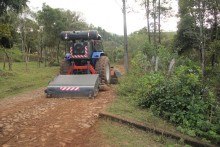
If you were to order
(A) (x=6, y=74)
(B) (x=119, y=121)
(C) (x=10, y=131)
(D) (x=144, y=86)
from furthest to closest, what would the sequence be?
(A) (x=6, y=74), (D) (x=144, y=86), (B) (x=119, y=121), (C) (x=10, y=131)

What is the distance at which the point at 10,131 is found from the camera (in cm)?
529

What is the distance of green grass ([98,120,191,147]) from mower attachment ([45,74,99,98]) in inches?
114

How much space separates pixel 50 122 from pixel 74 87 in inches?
119

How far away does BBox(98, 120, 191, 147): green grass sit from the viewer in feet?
16.1

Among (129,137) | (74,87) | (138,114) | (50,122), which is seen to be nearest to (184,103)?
(138,114)

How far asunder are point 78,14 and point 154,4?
627 inches

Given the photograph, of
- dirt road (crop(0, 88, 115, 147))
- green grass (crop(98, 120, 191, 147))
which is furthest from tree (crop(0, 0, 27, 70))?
green grass (crop(98, 120, 191, 147))

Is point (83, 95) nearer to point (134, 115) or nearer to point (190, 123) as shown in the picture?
point (134, 115)

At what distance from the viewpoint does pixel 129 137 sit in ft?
17.0

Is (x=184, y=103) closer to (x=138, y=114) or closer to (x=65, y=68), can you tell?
(x=138, y=114)

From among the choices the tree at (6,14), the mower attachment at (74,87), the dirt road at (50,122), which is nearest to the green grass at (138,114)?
the dirt road at (50,122)

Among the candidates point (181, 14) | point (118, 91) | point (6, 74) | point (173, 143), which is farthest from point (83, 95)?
point (181, 14)

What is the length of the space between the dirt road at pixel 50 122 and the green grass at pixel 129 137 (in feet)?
1.29

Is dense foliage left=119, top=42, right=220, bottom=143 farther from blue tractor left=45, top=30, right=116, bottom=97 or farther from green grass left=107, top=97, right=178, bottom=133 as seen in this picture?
blue tractor left=45, top=30, right=116, bottom=97
